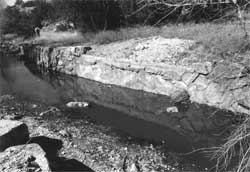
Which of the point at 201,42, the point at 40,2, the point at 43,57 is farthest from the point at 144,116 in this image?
the point at 40,2

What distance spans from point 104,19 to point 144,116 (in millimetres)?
9109

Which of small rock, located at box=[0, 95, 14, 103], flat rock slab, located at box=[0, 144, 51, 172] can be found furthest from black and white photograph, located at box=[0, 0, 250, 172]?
small rock, located at box=[0, 95, 14, 103]

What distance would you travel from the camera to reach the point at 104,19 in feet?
46.5

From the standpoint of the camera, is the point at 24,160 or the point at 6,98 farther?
the point at 6,98

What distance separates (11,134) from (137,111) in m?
3.63

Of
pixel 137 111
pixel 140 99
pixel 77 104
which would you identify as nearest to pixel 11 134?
pixel 77 104

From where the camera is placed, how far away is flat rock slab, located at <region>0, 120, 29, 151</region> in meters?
4.12

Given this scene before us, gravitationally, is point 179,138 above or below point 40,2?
below

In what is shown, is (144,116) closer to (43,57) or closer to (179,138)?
(179,138)

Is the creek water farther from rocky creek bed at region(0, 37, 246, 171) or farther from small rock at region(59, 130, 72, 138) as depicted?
small rock at region(59, 130, 72, 138)

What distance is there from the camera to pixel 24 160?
11.1 ft

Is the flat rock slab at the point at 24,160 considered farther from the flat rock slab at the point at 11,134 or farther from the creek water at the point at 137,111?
the creek water at the point at 137,111

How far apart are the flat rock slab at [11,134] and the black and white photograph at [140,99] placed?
0.06 ft

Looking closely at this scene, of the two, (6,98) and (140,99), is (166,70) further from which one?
(6,98)
